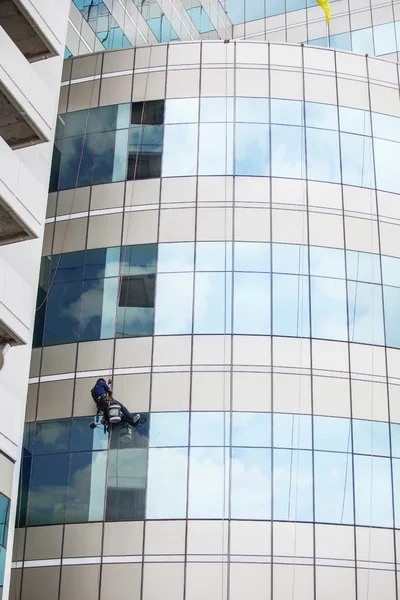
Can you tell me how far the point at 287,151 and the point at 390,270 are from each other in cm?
626

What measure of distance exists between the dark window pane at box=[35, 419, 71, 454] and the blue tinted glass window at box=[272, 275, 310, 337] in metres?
8.40

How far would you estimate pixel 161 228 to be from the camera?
1607 inches

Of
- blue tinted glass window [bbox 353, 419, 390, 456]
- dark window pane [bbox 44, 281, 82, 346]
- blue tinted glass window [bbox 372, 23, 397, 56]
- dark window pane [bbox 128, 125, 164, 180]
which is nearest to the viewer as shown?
blue tinted glass window [bbox 353, 419, 390, 456]

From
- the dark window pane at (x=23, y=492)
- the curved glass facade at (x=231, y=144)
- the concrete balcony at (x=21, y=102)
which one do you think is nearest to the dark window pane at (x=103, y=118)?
the curved glass facade at (x=231, y=144)

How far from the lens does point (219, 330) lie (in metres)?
38.8

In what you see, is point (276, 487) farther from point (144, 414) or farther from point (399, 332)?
point (399, 332)

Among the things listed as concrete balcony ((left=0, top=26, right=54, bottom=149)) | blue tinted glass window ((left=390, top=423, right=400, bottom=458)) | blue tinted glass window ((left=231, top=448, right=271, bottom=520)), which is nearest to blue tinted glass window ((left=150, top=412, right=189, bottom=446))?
blue tinted glass window ((left=231, top=448, right=271, bottom=520))

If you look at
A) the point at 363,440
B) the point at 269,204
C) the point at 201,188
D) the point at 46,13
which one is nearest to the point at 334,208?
the point at 269,204

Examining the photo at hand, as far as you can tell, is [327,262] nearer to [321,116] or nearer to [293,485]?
[321,116]

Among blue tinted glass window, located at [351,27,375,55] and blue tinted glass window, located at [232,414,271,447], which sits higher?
blue tinted glass window, located at [351,27,375,55]

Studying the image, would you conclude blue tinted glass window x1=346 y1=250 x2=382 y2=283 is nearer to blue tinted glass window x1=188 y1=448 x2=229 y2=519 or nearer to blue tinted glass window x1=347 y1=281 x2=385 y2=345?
blue tinted glass window x1=347 y1=281 x2=385 y2=345

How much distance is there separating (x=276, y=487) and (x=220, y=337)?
591 centimetres

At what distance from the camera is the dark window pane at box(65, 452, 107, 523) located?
36.3 meters

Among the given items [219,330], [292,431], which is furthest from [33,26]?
[292,431]
